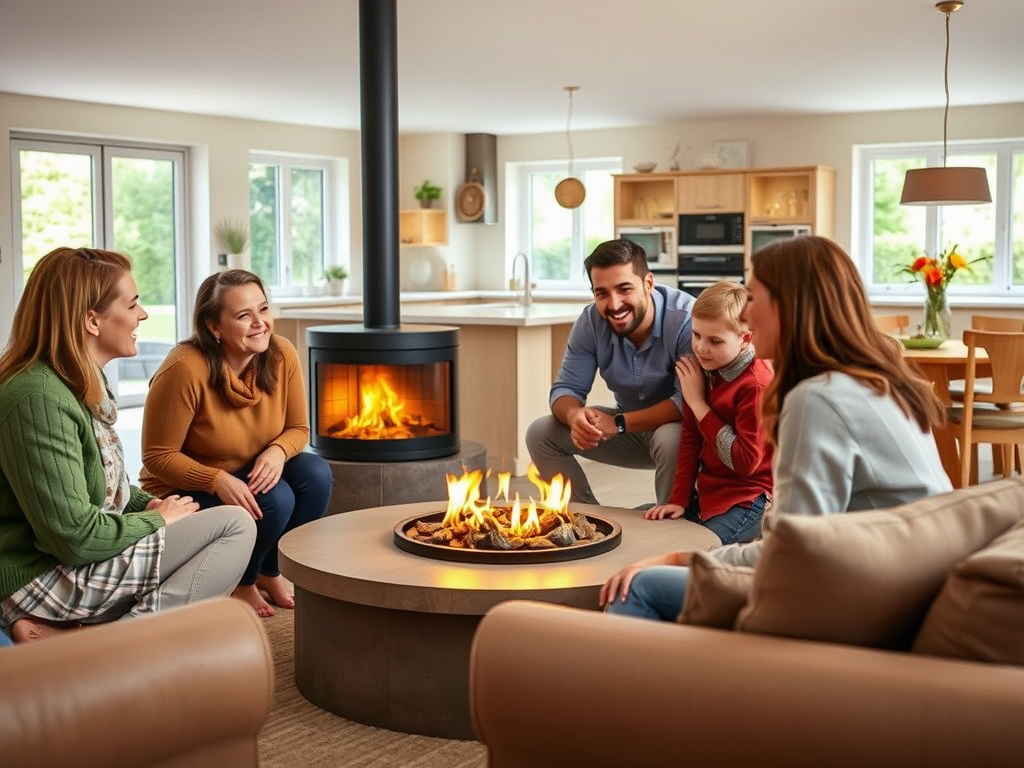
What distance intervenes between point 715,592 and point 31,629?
60.1 inches

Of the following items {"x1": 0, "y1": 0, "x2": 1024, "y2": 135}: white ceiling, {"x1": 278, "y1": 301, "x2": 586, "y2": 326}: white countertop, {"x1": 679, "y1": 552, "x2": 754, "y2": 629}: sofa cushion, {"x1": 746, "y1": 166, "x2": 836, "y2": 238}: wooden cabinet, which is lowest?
{"x1": 679, "y1": 552, "x2": 754, "y2": 629}: sofa cushion

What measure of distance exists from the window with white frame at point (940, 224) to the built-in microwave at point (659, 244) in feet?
4.93

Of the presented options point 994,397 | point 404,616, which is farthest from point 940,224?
point 404,616

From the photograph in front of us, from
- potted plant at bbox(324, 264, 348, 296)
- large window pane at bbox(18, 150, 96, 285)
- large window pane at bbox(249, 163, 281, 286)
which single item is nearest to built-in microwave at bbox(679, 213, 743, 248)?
potted plant at bbox(324, 264, 348, 296)

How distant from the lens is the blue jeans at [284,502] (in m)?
3.66

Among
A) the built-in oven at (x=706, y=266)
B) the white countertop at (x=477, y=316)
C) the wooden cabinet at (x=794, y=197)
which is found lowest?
the white countertop at (x=477, y=316)

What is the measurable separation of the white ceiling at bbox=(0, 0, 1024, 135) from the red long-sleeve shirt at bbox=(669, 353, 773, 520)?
2911 millimetres

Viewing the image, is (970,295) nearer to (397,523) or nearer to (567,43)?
(567,43)

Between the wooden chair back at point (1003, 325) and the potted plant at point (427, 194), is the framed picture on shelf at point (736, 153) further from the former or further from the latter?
the wooden chair back at point (1003, 325)

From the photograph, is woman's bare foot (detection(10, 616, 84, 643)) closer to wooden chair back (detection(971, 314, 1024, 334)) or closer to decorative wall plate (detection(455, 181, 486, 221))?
wooden chair back (detection(971, 314, 1024, 334))

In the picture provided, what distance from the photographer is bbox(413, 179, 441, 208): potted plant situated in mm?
11281

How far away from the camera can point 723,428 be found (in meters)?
3.39

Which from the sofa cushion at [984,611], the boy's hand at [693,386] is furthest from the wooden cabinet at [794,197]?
the sofa cushion at [984,611]

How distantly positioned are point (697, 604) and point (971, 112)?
874 centimetres
